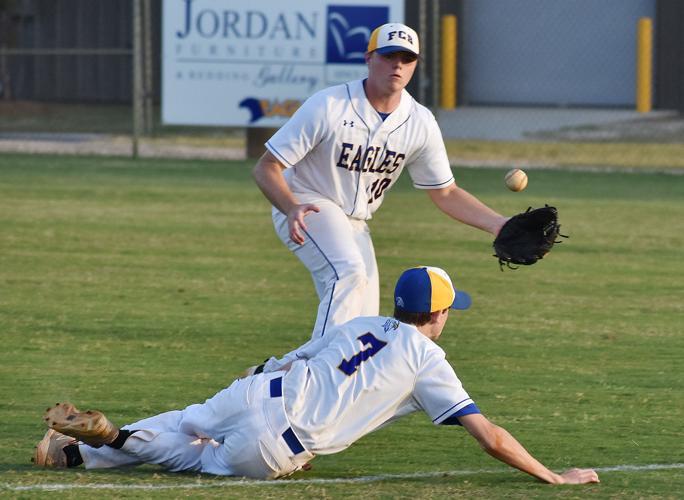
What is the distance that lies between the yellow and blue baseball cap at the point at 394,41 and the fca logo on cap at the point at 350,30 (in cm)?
1282

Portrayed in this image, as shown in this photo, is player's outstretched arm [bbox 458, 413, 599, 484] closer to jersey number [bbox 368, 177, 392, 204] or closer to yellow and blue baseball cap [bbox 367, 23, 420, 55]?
jersey number [bbox 368, 177, 392, 204]

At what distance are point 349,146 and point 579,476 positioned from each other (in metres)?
2.02

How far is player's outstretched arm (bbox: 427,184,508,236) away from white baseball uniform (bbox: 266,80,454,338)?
0.62ft

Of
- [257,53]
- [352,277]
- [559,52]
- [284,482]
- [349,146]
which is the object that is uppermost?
[559,52]

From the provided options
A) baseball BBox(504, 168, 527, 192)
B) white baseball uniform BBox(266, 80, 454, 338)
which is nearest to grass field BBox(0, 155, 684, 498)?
white baseball uniform BBox(266, 80, 454, 338)

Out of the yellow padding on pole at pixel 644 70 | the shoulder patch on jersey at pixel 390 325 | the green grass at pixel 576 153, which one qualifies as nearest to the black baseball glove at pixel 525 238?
the shoulder patch on jersey at pixel 390 325

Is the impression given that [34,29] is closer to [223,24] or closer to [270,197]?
[223,24]

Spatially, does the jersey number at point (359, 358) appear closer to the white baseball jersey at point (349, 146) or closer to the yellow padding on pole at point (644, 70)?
the white baseball jersey at point (349, 146)

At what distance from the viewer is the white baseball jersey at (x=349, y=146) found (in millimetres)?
7016

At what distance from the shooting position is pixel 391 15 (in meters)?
19.9

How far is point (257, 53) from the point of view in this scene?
20.0 m

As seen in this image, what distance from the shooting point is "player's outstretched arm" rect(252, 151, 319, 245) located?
6.46 m

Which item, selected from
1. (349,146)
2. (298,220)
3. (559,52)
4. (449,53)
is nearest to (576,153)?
(449,53)

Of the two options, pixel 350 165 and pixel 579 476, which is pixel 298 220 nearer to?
pixel 350 165
